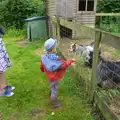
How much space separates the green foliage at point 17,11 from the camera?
36.7ft

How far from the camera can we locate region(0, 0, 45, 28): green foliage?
36.7ft

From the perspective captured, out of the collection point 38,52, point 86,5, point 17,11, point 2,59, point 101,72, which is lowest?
point 38,52

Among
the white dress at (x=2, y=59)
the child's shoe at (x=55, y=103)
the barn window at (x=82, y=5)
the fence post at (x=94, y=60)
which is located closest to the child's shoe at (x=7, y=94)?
the white dress at (x=2, y=59)

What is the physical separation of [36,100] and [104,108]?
123 centimetres

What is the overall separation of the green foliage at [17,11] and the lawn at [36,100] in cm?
714

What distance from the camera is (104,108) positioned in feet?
9.00

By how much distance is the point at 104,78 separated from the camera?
11.1 feet

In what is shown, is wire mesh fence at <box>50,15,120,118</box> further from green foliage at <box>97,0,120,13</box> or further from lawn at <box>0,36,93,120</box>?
green foliage at <box>97,0,120,13</box>

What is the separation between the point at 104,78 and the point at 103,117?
2.53ft

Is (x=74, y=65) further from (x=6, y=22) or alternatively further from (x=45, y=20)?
(x=6, y=22)

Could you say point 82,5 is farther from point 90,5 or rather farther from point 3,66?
point 3,66

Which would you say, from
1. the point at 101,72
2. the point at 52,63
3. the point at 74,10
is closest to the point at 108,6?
the point at 74,10

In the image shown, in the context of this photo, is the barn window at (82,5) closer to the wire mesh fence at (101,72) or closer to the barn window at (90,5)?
the barn window at (90,5)

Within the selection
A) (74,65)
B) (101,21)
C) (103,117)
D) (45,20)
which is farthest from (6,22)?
(103,117)
